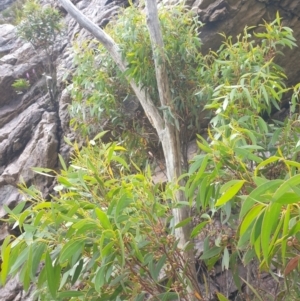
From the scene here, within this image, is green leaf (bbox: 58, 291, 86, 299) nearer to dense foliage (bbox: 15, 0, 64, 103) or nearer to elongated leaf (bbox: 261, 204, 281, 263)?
elongated leaf (bbox: 261, 204, 281, 263)

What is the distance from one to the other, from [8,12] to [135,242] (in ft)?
23.9

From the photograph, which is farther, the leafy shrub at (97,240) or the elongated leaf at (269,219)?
the leafy shrub at (97,240)

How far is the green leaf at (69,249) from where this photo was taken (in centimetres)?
118

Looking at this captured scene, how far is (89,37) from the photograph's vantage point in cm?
480

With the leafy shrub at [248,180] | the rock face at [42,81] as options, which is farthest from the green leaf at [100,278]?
the rock face at [42,81]

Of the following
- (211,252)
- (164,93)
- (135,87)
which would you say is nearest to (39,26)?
(135,87)

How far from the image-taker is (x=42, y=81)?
17.6 ft

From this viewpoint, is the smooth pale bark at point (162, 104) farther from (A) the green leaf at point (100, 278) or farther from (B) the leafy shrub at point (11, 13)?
(B) the leafy shrub at point (11, 13)

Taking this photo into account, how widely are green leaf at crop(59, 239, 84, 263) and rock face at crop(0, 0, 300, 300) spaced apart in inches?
90.3

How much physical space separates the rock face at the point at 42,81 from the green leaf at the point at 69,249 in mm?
2293

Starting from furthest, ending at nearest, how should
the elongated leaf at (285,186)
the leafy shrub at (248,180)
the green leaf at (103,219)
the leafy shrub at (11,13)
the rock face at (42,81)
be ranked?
the leafy shrub at (11,13) → the rock face at (42,81) → the green leaf at (103,219) → the leafy shrub at (248,180) → the elongated leaf at (285,186)

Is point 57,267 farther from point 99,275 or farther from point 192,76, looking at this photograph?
point 192,76

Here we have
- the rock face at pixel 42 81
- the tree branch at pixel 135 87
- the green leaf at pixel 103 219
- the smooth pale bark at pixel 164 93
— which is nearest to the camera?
the green leaf at pixel 103 219

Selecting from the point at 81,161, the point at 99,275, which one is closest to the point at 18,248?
the point at 99,275
